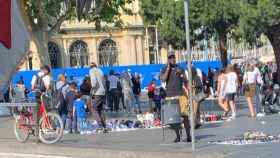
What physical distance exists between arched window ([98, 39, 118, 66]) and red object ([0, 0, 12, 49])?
70521 mm

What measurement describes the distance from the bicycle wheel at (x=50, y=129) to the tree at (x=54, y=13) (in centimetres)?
814

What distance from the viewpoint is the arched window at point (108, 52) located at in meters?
76.7

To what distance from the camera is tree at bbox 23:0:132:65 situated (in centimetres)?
2350

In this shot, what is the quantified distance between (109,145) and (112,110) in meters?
15.3

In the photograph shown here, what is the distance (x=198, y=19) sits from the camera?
153 ft

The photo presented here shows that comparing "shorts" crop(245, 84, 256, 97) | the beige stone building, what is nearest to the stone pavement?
"shorts" crop(245, 84, 256, 97)

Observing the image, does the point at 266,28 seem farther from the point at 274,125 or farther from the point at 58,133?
the point at 58,133

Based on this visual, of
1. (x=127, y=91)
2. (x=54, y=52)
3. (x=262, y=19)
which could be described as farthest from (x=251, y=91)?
(x=54, y=52)

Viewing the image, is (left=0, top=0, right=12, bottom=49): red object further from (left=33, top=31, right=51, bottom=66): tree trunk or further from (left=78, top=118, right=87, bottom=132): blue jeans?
(left=33, top=31, right=51, bottom=66): tree trunk

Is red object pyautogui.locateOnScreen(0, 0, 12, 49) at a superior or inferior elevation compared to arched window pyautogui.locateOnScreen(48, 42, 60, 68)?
inferior

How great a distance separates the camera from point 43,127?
590 inches

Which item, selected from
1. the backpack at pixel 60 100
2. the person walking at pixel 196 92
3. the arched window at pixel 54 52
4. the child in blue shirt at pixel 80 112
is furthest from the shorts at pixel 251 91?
the arched window at pixel 54 52

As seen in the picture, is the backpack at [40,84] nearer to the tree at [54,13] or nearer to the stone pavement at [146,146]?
the stone pavement at [146,146]

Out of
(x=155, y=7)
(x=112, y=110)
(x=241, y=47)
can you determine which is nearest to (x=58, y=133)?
(x=112, y=110)
